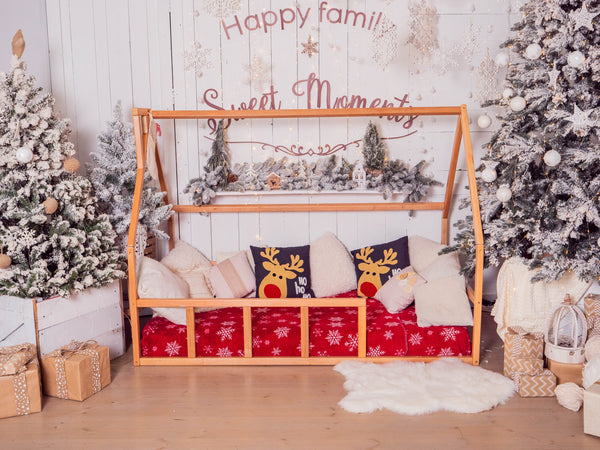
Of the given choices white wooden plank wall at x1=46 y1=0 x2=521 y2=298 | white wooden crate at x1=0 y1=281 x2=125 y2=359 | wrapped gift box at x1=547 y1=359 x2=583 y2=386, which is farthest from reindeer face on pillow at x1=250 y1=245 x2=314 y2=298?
wrapped gift box at x1=547 y1=359 x2=583 y2=386

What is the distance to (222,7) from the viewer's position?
3811 mm

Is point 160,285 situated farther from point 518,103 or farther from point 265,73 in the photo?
point 518,103

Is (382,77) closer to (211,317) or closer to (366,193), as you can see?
(366,193)

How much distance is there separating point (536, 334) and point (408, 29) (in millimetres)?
2331

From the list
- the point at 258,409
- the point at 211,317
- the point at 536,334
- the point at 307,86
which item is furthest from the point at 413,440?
the point at 307,86

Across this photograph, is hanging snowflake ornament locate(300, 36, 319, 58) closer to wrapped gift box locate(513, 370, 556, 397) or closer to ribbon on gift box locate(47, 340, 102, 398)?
ribbon on gift box locate(47, 340, 102, 398)

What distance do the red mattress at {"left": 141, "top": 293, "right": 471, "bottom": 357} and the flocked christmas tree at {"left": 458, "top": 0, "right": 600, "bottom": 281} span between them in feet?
1.94

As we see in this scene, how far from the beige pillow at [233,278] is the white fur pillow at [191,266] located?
0.08m

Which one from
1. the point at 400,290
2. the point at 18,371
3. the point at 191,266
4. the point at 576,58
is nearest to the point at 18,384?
the point at 18,371

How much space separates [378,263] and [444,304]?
2.37 feet

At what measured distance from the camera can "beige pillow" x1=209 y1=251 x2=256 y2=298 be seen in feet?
11.7

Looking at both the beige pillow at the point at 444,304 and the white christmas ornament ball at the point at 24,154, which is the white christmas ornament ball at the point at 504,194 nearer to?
the beige pillow at the point at 444,304

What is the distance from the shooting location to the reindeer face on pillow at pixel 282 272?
12.0 ft

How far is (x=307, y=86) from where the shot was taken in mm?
3879
